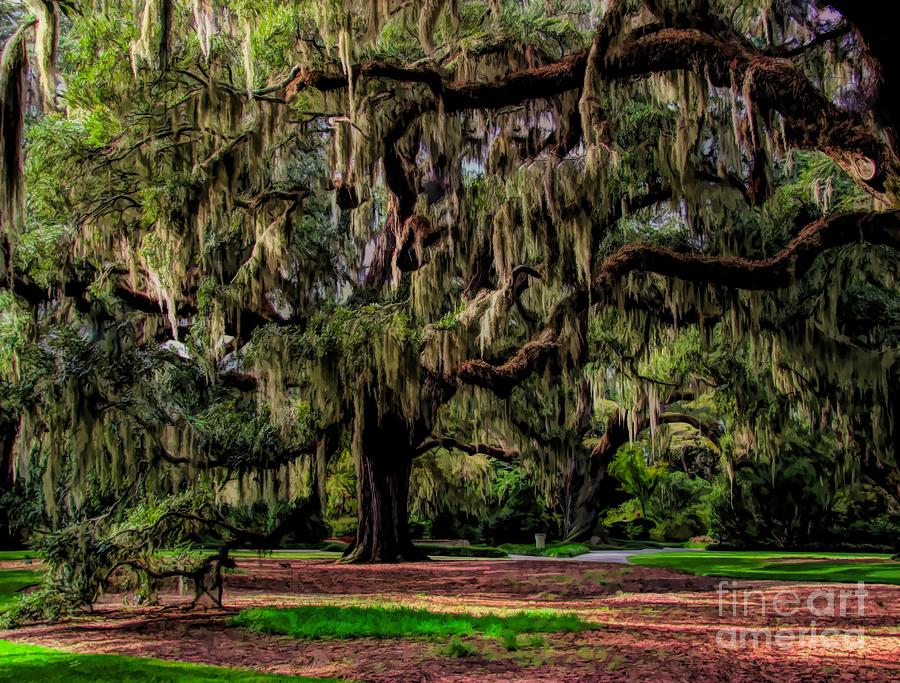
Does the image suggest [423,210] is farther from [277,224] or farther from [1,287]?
[1,287]

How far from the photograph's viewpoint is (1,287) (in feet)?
40.8

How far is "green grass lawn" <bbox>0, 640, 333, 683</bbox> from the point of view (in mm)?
5156

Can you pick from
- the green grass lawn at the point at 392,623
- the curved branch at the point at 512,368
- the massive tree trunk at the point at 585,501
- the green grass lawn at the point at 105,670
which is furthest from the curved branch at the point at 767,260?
the massive tree trunk at the point at 585,501

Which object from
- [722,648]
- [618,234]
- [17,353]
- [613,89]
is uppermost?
[613,89]

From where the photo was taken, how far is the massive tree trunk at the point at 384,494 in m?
17.9

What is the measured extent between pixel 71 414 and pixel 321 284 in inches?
216

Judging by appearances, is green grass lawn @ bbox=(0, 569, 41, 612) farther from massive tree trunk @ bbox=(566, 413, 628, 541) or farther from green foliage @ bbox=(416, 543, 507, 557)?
massive tree trunk @ bbox=(566, 413, 628, 541)

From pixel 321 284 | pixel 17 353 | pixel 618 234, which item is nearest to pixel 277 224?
pixel 321 284

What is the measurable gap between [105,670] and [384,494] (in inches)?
507

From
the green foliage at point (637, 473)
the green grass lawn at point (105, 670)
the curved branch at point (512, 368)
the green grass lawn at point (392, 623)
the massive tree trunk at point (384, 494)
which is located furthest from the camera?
the green foliage at point (637, 473)

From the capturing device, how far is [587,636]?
6.95m

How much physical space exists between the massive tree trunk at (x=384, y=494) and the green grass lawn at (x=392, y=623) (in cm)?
933

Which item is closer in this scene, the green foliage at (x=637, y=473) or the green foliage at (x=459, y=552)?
the green foliage at (x=459, y=552)

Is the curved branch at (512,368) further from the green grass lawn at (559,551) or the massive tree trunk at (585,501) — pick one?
the massive tree trunk at (585,501)
